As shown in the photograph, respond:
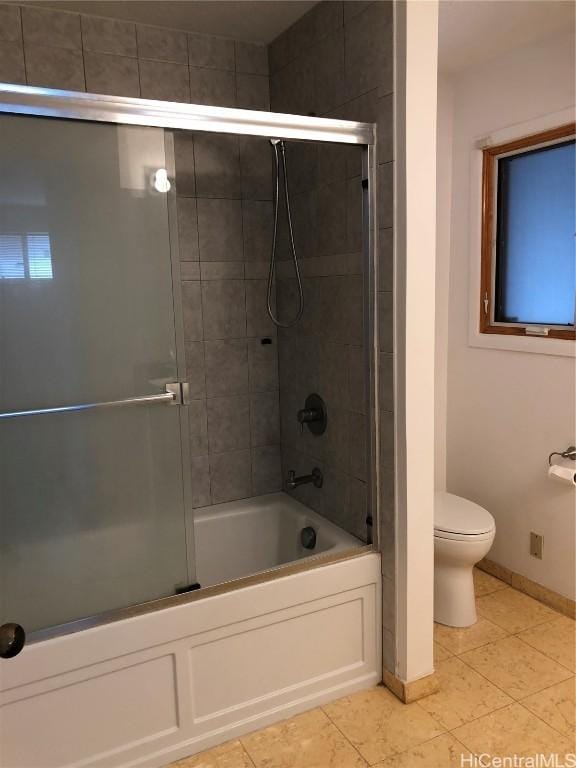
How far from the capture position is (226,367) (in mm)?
2754

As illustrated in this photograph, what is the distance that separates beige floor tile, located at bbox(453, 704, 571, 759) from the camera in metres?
1.90

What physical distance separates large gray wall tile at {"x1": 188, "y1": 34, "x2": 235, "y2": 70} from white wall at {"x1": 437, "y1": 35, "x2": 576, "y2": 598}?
3.45 ft

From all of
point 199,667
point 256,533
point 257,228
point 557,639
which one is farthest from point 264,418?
point 557,639

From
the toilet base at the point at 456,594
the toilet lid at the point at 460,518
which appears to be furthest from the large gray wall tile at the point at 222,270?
the toilet base at the point at 456,594

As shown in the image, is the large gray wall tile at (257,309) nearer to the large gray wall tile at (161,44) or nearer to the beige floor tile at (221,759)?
the large gray wall tile at (161,44)

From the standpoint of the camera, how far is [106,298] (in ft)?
5.88

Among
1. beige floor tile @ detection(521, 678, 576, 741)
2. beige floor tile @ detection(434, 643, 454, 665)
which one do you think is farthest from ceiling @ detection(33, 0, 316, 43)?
beige floor tile @ detection(521, 678, 576, 741)

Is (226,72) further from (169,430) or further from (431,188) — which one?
(169,430)

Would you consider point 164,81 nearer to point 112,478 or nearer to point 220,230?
point 220,230

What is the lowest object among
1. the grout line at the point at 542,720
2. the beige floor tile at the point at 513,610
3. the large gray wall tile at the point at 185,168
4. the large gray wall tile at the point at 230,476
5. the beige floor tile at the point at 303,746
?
the beige floor tile at the point at 303,746

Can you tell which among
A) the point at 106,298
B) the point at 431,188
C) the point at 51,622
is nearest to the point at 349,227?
the point at 431,188

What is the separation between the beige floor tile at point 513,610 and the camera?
2.62 meters

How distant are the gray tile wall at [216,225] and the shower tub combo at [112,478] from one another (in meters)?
0.76

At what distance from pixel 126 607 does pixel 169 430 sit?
54cm
